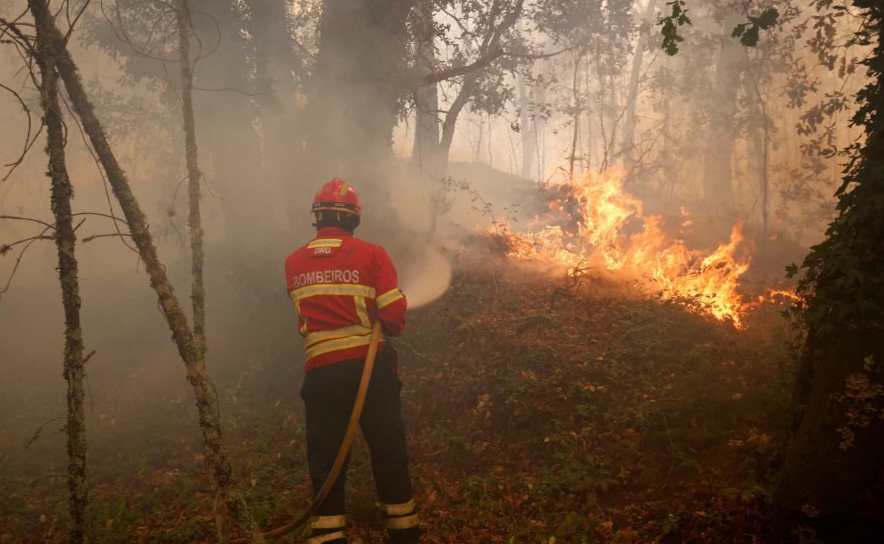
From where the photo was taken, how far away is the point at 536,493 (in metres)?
5.75

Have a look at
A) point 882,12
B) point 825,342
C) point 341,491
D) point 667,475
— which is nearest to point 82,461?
point 341,491

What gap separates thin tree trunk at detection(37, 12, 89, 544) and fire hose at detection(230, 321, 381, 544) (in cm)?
145

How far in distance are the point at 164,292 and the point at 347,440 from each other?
1.81 m

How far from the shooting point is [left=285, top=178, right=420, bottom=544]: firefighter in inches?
188

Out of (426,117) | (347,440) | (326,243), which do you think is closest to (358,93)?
(426,117)

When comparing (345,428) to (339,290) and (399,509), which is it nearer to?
(399,509)

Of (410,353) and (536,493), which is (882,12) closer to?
(536,493)

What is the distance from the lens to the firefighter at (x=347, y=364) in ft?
15.6

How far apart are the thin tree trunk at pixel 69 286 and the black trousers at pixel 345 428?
165 cm

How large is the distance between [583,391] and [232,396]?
23.3ft

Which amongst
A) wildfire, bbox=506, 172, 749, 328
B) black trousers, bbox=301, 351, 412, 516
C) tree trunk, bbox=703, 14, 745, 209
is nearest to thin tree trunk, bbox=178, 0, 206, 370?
black trousers, bbox=301, 351, 412, 516

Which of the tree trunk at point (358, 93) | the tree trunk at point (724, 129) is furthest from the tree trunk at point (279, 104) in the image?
the tree trunk at point (724, 129)

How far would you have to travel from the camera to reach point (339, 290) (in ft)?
16.0

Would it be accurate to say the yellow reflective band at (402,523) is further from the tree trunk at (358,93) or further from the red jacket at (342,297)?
the tree trunk at (358,93)
